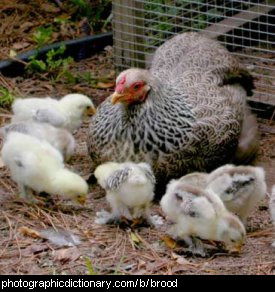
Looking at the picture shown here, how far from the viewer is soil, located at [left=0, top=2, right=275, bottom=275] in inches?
208

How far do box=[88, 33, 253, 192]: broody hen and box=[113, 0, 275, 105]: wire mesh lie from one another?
3.70 feet

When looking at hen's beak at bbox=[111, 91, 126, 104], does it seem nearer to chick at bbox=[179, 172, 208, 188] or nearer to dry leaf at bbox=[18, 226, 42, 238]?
chick at bbox=[179, 172, 208, 188]

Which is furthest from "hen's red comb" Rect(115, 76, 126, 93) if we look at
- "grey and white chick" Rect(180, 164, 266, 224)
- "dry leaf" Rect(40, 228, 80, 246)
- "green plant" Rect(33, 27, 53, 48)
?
"green plant" Rect(33, 27, 53, 48)

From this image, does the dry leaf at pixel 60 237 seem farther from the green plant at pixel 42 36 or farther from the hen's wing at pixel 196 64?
the green plant at pixel 42 36

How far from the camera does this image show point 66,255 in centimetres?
538

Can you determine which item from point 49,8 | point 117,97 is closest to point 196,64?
point 117,97

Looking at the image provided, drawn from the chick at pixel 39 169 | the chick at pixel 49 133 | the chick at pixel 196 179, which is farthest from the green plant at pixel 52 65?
the chick at pixel 196 179

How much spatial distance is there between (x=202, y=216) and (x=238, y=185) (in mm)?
415

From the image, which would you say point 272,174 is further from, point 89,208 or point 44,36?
point 44,36

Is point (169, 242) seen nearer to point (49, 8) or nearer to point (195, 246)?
point (195, 246)

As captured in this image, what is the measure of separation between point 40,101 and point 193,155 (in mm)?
1173

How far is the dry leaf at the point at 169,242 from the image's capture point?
5.56 meters

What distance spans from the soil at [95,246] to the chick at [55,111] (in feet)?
1.17

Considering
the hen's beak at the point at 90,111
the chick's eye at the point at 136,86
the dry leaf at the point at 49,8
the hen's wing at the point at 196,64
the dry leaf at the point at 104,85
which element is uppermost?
the chick's eye at the point at 136,86
